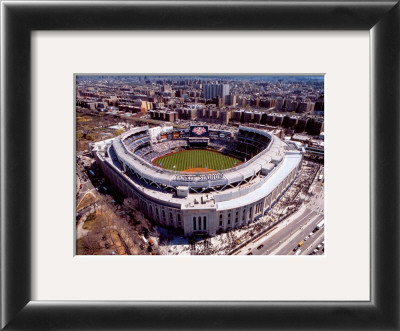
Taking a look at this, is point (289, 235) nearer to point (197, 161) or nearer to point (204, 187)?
point (204, 187)

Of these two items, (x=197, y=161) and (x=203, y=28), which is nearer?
(x=203, y=28)

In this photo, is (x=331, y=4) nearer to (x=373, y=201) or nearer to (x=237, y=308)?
(x=373, y=201)

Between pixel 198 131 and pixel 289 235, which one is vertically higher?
pixel 198 131

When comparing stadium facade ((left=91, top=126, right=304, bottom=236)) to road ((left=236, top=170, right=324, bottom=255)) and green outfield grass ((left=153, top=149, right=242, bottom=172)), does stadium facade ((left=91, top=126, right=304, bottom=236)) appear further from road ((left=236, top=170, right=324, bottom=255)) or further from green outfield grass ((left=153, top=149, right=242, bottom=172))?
green outfield grass ((left=153, top=149, right=242, bottom=172))

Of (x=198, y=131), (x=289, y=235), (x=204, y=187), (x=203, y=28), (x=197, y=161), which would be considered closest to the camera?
(x=203, y=28)

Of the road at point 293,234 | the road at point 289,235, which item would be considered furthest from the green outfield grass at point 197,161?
the road at point 289,235

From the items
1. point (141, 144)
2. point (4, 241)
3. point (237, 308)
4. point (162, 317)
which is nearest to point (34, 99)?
point (4, 241)

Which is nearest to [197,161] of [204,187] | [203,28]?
[204,187]
